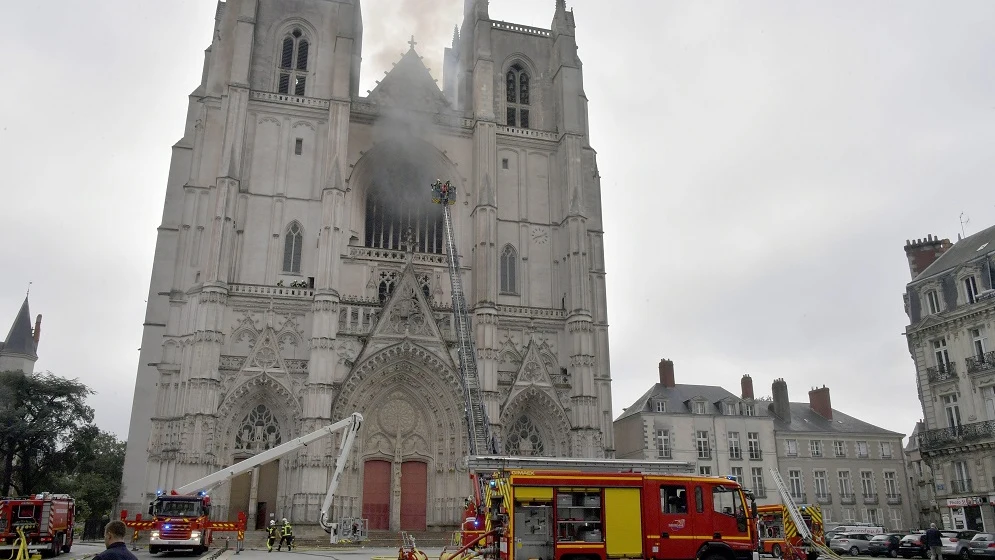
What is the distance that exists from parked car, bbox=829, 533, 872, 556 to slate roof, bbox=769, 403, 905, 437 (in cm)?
1557

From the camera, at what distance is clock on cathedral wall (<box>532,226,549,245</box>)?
115 ft

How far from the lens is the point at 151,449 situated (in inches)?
1080

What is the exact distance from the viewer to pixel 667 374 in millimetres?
44875

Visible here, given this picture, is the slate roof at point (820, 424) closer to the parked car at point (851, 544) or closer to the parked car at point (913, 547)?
the parked car at point (851, 544)

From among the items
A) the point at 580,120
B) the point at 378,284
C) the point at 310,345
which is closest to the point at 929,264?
the point at 580,120

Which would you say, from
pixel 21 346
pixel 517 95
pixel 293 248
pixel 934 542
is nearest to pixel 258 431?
pixel 293 248

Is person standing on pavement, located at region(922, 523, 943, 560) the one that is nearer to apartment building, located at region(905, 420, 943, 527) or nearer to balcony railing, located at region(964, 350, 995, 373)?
balcony railing, located at region(964, 350, 995, 373)

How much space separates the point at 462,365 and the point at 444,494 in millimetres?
5044

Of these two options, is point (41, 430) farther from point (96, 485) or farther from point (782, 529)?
point (782, 529)

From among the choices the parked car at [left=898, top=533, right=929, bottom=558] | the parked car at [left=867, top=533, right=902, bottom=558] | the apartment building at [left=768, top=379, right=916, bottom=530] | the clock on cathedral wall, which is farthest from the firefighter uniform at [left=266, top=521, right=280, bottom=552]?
the apartment building at [left=768, top=379, right=916, bottom=530]

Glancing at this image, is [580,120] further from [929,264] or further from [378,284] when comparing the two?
[929,264]

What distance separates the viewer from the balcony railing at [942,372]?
1241 inches

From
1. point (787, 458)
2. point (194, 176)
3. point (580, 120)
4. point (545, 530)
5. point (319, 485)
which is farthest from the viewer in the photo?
point (787, 458)

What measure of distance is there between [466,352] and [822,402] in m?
26.1
